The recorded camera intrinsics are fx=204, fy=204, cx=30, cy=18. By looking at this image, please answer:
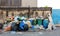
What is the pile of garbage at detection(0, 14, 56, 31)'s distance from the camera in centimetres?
1013

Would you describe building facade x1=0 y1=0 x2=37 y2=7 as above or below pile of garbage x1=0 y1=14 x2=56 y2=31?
above

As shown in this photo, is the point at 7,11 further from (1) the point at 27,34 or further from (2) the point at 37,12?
(1) the point at 27,34

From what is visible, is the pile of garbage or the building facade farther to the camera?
the building facade

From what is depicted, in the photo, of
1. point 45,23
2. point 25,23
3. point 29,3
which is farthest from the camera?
point 29,3

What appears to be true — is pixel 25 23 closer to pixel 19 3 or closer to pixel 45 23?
pixel 45 23

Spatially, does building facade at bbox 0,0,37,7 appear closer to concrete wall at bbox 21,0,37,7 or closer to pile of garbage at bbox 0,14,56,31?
concrete wall at bbox 21,0,37,7

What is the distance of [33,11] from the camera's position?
1123cm

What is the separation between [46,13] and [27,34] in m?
2.30

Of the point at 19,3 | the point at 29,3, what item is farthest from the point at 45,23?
the point at 19,3

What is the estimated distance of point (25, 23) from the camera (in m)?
10.3

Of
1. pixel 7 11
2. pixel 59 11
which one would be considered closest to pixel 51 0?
pixel 59 11

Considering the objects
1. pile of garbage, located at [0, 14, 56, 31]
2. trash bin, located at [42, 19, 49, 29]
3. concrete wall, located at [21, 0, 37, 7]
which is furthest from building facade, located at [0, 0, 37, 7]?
trash bin, located at [42, 19, 49, 29]

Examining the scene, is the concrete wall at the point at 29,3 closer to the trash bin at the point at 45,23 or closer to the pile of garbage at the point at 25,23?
the pile of garbage at the point at 25,23

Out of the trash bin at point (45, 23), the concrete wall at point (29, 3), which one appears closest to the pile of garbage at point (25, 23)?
the trash bin at point (45, 23)
